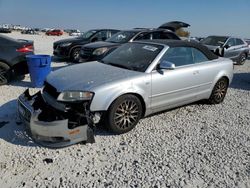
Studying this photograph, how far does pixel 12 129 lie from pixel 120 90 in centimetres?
194

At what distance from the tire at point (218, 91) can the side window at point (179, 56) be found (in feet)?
3.40

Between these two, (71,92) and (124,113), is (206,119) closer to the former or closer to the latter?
(124,113)

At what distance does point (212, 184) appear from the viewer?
10.6ft

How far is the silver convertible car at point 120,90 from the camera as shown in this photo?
3.90 meters

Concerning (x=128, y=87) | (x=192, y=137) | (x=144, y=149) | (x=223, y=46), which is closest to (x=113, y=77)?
(x=128, y=87)

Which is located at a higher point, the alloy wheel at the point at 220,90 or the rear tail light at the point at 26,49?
the rear tail light at the point at 26,49

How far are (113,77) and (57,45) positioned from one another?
8.70 metres

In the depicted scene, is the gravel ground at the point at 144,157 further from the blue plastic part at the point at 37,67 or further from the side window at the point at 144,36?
the side window at the point at 144,36

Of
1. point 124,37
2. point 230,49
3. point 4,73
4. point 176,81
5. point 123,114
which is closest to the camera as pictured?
point 123,114

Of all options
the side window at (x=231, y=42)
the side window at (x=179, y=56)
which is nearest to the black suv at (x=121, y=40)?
the side window at (x=231, y=42)

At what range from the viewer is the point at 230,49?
12.8 meters

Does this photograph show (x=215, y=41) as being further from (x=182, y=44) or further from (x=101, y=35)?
(x=182, y=44)

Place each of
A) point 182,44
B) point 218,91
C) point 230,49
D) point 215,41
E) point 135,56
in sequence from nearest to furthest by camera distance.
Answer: point 135,56
point 182,44
point 218,91
point 230,49
point 215,41

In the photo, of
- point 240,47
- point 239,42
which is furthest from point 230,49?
point 239,42
